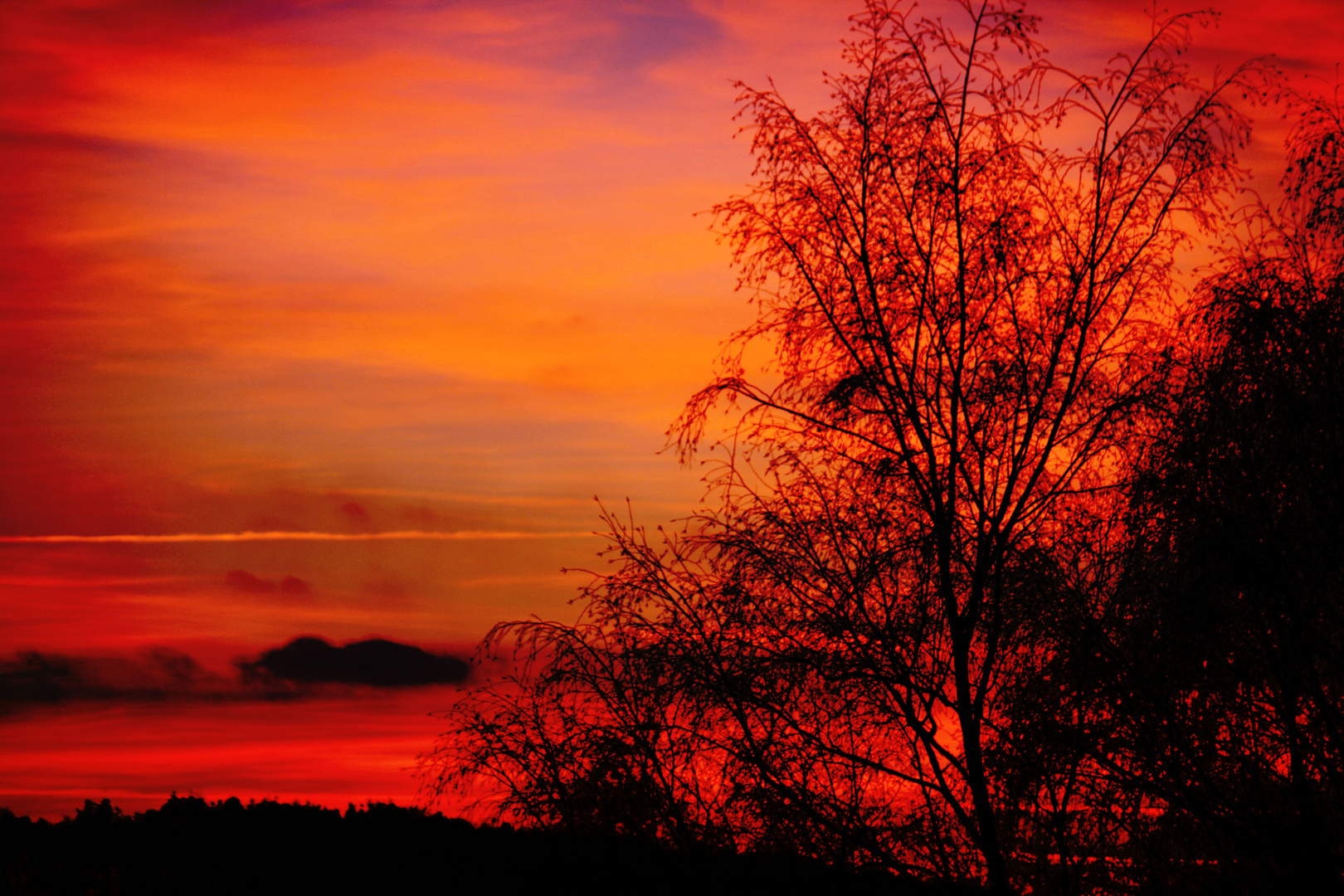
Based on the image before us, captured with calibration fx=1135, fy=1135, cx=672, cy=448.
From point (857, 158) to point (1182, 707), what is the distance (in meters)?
6.37

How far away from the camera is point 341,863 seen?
9.49 m

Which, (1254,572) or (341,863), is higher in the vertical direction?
(1254,572)

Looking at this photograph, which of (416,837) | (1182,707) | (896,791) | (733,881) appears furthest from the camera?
(896,791)

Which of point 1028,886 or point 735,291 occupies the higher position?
point 735,291

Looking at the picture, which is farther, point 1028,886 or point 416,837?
point 1028,886

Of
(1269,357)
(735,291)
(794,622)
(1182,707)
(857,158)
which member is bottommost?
(1182,707)

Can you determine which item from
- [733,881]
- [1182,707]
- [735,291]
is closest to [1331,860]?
[1182,707]

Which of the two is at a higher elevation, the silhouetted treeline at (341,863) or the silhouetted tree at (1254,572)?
the silhouetted tree at (1254,572)

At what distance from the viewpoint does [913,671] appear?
37.6 ft

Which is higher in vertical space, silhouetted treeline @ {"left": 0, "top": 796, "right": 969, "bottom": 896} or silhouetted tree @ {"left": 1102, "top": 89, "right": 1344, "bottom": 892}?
silhouetted tree @ {"left": 1102, "top": 89, "right": 1344, "bottom": 892}

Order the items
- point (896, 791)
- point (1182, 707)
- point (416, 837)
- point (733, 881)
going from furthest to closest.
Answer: point (896, 791) < point (1182, 707) < point (416, 837) < point (733, 881)

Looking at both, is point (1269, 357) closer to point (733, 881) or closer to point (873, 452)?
point (873, 452)

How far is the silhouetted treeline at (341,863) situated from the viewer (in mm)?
9195

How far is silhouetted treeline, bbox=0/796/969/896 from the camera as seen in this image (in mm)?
9195
